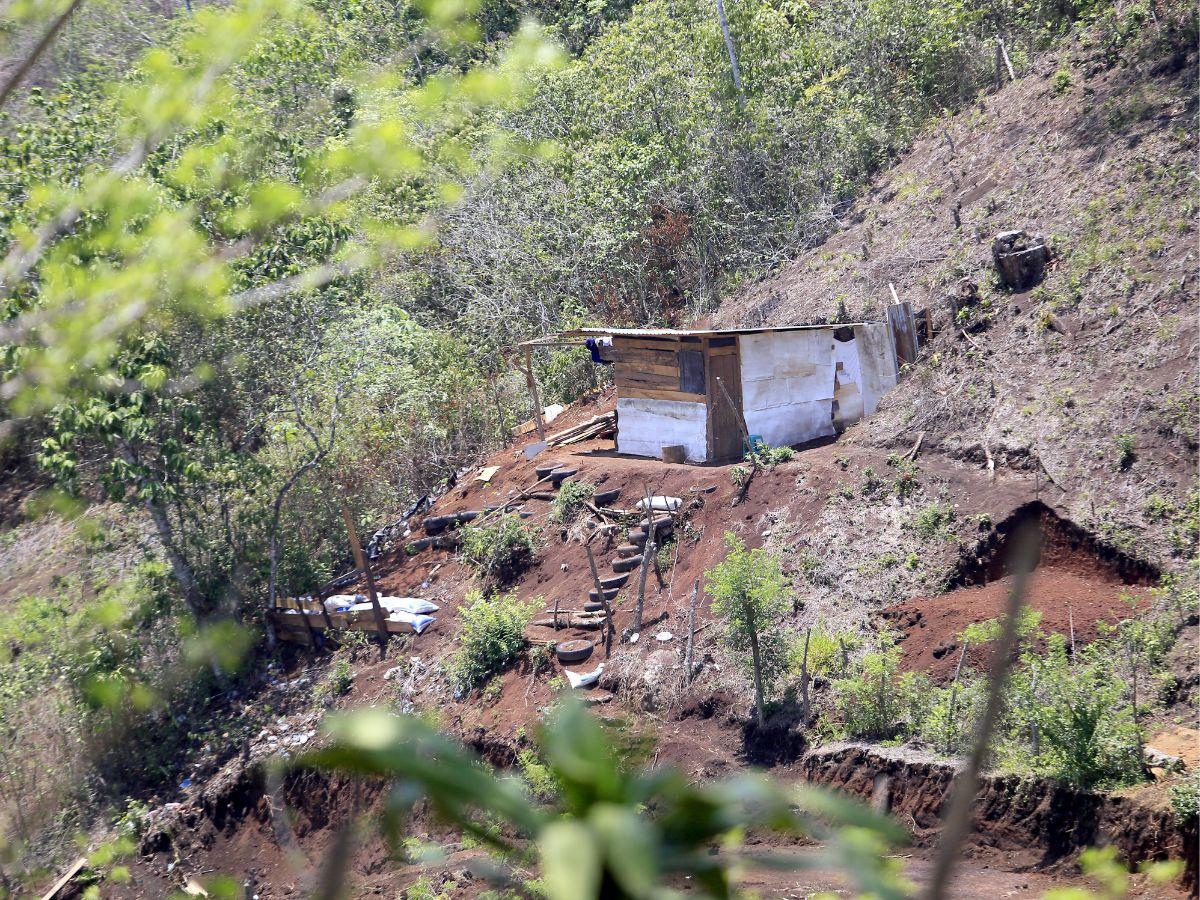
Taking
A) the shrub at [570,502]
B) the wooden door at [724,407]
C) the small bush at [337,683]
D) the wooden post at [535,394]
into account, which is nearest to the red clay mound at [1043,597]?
the wooden door at [724,407]

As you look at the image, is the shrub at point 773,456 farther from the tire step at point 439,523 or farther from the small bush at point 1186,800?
the small bush at point 1186,800

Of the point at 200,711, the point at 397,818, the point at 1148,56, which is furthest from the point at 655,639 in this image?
the point at 1148,56

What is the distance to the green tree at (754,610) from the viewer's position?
31.1 feet

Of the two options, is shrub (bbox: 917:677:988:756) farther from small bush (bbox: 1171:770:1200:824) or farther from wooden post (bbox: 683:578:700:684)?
wooden post (bbox: 683:578:700:684)

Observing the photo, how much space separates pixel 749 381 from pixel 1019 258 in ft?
13.3

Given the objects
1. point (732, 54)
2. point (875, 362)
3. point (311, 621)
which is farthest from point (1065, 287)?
point (311, 621)

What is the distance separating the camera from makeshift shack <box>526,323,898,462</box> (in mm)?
14672

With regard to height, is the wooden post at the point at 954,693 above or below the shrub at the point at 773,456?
below

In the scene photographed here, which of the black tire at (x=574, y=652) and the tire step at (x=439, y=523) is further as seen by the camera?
the tire step at (x=439, y=523)

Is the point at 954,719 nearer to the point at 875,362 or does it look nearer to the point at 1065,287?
the point at 1065,287

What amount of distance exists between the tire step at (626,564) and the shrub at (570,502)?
146 centimetres

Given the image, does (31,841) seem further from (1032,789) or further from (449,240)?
(449,240)

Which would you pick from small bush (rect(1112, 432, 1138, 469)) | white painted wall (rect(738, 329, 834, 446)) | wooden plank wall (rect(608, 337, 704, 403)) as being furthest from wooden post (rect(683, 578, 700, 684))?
small bush (rect(1112, 432, 1138, 469))

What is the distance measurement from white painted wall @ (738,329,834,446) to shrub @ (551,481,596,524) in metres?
2.58
